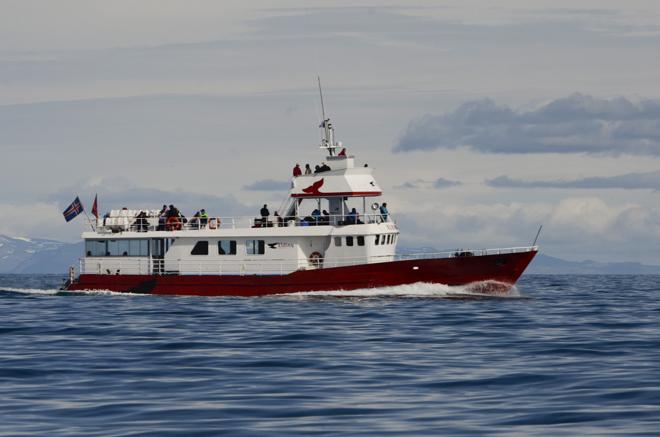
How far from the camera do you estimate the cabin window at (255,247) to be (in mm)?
61969

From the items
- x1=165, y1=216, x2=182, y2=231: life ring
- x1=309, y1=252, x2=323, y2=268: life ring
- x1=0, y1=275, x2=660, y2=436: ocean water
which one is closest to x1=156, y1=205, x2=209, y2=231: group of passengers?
x1=165, y1=216, x2=182, y2=231: life ring

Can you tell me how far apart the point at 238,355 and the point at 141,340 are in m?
5.73

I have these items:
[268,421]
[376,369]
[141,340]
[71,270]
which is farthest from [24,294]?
[268,421]

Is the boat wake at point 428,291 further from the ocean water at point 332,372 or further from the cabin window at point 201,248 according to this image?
the ocean water at point 332,372

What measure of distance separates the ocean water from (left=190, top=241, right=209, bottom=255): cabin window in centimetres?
1499

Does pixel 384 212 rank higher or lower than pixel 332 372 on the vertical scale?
higher

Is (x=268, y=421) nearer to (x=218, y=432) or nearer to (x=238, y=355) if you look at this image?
(x=218, y=432)

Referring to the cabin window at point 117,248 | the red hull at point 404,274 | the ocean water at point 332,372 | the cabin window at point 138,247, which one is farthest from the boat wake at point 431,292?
the cabin window at point 117,248

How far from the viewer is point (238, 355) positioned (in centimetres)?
3084

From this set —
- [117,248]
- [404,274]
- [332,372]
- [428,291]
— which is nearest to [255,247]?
[404,274]

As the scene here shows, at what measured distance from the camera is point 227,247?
62.8 meters

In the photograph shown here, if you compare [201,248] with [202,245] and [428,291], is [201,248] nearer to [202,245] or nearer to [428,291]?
[202,245]

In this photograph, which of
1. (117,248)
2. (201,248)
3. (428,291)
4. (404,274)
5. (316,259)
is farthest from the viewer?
(117,248)

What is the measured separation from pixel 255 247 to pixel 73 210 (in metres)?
12.3
